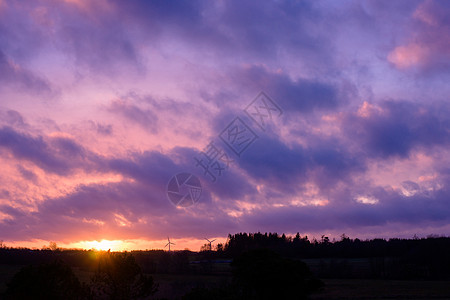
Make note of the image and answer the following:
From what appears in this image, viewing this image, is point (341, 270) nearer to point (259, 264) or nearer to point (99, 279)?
point (259, 264)

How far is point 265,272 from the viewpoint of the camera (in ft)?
135

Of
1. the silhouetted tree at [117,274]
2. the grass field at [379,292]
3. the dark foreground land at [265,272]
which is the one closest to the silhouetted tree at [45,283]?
the dark foreground land at [265,272]

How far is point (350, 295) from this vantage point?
81.9m

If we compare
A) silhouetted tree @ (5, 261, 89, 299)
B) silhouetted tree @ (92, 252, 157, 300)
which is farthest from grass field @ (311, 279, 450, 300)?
silhouetted tree @ (5, 261, 89, 299)

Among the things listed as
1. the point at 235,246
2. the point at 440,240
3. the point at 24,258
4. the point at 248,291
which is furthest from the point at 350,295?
the point at 235,246

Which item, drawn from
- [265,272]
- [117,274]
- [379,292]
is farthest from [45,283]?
[379,292]

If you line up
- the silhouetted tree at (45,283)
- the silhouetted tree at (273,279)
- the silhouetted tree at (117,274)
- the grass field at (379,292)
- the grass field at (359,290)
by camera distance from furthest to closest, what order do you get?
the grass field at (359,290) < the grass field at (379,292) < the silhouetted tree at (273,279) < the silhouetted tree at (117,274) < the silhouetted tree at (45,283)

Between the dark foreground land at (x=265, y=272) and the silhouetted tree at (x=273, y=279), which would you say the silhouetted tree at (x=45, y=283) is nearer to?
the dark foreground land at (x=265, y=272)

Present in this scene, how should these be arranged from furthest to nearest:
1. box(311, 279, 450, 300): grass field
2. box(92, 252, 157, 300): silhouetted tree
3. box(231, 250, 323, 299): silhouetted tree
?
1. box(311, 279, 450, 300): grass field
2. box(231, 250, 323, 299): silhouetted tree
3. box(92, 252, 157, 300): silhouetted tree

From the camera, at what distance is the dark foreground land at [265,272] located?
37969 mm

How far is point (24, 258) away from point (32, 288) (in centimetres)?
11699

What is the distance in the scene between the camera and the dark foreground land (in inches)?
1495

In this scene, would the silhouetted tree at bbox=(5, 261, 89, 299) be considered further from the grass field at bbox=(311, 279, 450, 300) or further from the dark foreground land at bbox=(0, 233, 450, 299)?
the grass field at bbox=(311, 279, 450, 300)

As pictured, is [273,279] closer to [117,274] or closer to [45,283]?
[117,274]
